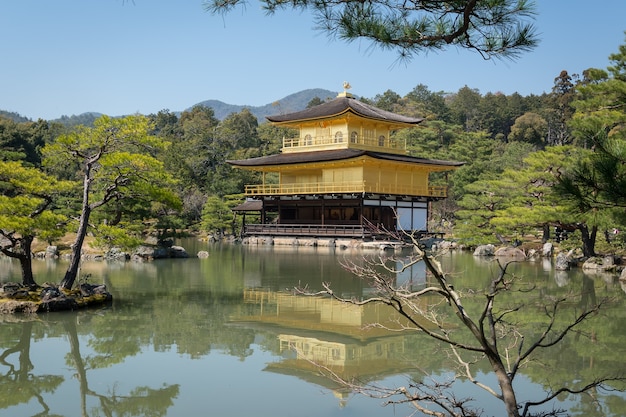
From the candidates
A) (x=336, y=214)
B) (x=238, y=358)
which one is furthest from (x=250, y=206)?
(x=238, y=358)

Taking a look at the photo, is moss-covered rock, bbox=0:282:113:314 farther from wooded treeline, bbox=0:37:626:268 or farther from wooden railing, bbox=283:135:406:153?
wooden railing, bbox=283:135:406:153

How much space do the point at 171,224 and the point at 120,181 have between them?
11910mm

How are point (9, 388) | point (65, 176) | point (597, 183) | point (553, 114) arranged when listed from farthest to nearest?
point (553, 114) < point (65, 176) < point (9, 388) < point (597, 183)

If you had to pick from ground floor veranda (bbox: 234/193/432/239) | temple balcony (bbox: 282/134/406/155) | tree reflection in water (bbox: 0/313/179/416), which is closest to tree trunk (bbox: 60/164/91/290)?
tree reflection in water (bbox: 0/313/179/416)

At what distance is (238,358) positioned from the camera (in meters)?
7.15

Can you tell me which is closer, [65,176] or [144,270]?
[144,270]

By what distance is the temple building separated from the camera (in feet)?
92.7

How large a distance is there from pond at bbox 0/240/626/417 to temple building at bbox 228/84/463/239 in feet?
52.1

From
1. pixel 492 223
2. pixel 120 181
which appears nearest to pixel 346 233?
pixel 492 223

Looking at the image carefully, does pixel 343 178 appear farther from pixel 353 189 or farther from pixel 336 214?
pixel 336 214

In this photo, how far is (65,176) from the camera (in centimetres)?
3719

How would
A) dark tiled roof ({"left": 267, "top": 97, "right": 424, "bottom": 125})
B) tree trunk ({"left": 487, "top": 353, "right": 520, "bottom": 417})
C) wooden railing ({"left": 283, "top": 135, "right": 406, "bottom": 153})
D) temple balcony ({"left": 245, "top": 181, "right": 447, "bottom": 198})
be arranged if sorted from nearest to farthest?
tree trunk ({"left": 487, "top": 353, "right": 520, "bottom": 417}), temple balcony ({"left": 245, "top": 181, "right": 447, "bottom": 198}), dark tiled roof ({"left": 267, "top": 97, "right": 424, "bottom": 125}), wooden railing ({"left": 283, "top": 135, "right": 406, "bottom": 153})

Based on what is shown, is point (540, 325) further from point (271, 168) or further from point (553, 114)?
point (553, 114)

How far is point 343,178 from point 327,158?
4.28ft
